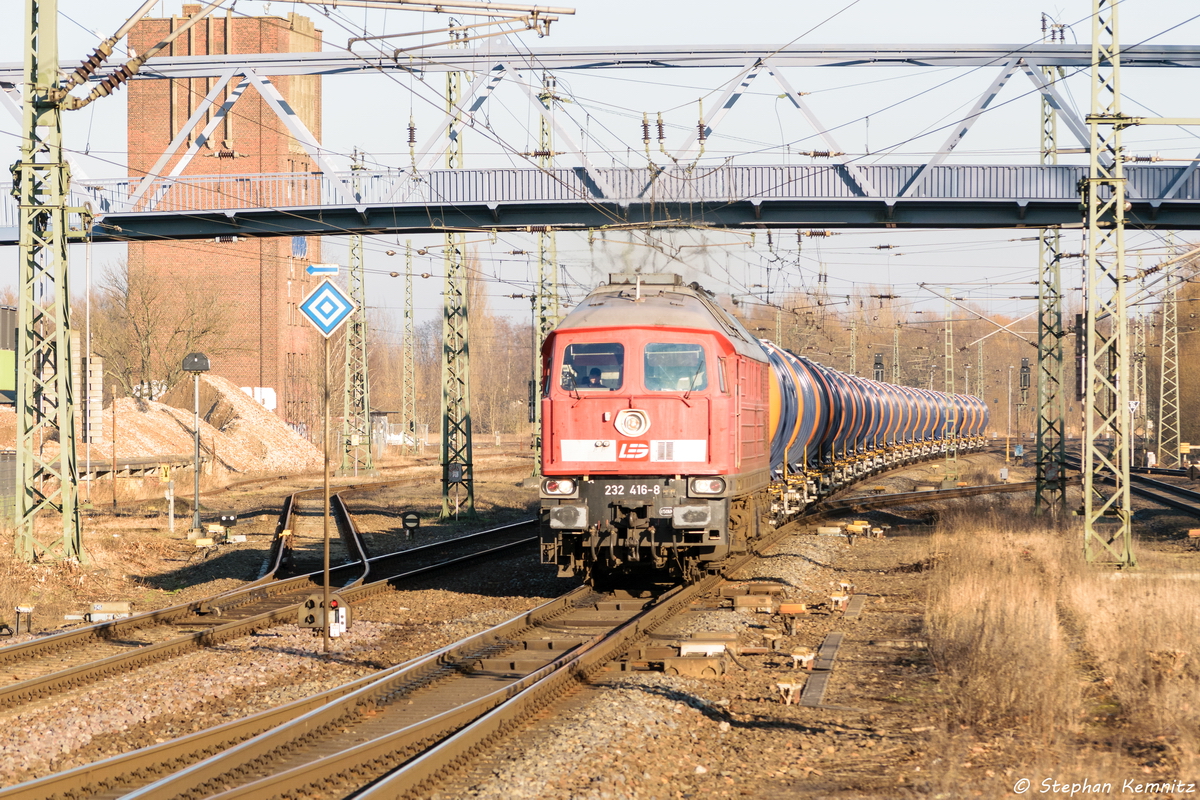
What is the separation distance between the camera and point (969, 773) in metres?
7.49

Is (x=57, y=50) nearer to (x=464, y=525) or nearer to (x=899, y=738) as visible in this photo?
(x=464, y=525)

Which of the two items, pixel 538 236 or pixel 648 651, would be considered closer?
pixel 648 651

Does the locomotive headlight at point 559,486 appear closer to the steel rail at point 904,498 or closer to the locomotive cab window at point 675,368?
the locomotive cab window at point 675,368

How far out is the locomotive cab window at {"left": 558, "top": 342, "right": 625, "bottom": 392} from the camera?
579 inches

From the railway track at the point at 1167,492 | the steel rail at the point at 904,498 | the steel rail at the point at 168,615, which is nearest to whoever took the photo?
the steel rail at the point at 168,615

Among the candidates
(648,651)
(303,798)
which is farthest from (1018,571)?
(303,798)

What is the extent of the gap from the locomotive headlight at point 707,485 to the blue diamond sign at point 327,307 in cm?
461

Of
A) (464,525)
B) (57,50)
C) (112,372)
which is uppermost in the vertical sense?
(57,50)

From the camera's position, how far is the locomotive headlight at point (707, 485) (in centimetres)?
1438

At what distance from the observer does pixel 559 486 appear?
1454 cm

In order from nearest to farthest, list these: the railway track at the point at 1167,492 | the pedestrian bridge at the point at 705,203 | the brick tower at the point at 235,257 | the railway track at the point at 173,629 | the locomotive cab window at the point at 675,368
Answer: the railway track at the point at 173,629
the locomotive cab window at the point at 675,368
the pedestrian bridge at the point at 705,203
the railway track at the point at 1167,492
the brick tower at the point at 235,257

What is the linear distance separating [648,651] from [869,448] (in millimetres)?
29976

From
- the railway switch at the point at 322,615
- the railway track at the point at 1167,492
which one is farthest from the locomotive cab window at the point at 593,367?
the railway track at the point at 1167,492

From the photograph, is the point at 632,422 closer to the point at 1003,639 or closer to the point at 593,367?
the point at 593,367
